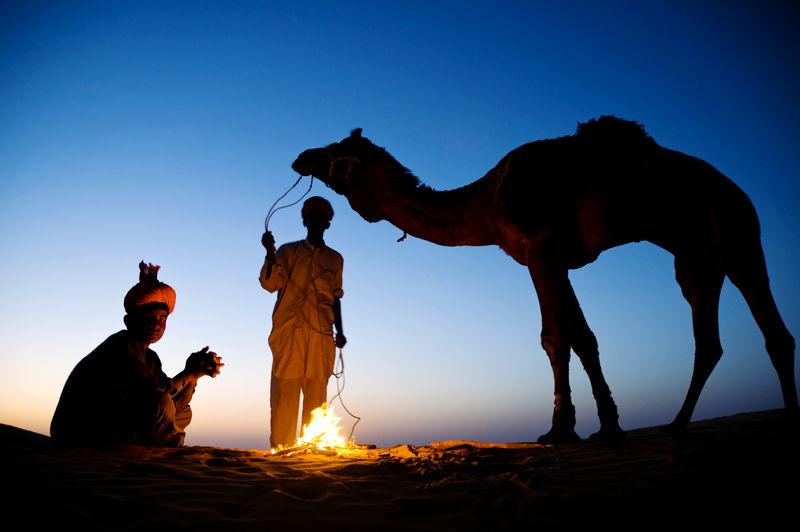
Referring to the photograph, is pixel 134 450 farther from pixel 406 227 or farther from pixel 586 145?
pixel 586 145

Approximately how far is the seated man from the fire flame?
3.32ft

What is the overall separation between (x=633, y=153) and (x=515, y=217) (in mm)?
1407

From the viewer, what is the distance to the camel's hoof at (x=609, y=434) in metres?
4.26

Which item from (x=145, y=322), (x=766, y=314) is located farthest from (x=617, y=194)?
A: (x=145, y=322)

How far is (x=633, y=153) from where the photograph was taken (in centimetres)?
500

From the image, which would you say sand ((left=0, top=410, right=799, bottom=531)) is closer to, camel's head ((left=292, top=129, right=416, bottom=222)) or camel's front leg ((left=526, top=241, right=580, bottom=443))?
camel's front leg ((left=526, top=241, right=580, bottom=443))

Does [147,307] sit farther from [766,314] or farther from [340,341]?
[766,314]

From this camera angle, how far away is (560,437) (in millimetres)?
4301

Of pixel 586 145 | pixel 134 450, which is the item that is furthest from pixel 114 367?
pixel 586 145

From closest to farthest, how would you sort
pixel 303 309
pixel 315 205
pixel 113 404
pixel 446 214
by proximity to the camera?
pixel 113 404 → pixel 446 214 → pixel 303 309 → pixel 315 205

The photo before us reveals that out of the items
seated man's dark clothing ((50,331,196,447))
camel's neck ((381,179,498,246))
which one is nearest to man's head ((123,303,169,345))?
seated man's dark clothing ((50,331,196,447))

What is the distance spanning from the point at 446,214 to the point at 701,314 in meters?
2.94

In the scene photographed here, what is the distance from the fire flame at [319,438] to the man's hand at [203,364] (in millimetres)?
936

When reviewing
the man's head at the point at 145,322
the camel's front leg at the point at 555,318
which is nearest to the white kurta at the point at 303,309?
the man's head at the point at 145,322
